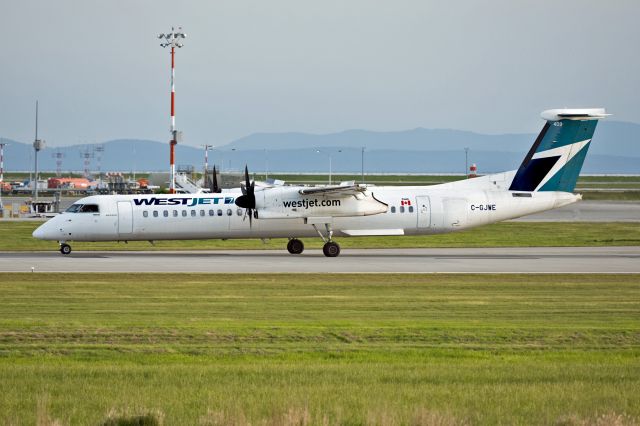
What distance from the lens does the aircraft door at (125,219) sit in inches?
1507

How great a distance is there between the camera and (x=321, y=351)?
17000mm

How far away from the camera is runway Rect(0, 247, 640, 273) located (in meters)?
32.7

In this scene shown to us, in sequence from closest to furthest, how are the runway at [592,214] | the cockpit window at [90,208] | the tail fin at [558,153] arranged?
the cockpit window at [90,208], the tail fin at [558,153], the runway at [592,214]

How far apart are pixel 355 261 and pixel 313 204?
3.74 m

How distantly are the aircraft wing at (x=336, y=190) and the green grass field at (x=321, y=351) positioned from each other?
9.11 metres

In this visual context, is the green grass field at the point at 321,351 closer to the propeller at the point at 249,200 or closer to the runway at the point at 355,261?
the runway at the point at 355,261

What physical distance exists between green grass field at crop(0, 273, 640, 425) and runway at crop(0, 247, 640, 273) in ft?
11.3

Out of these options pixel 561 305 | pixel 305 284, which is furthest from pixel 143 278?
pixel 561 305

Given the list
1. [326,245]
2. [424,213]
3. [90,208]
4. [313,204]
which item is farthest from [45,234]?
[424,213]

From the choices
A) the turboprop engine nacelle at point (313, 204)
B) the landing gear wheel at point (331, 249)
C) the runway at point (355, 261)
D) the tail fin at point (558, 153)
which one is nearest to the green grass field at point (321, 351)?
the runway at point (355, 261)

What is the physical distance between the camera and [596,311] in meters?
22.4

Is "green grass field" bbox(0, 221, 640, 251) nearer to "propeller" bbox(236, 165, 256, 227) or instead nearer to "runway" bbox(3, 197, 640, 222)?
"propeller" bbox(236, 165, 256, 227)

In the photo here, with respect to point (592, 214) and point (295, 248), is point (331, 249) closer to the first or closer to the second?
point (295, 248)

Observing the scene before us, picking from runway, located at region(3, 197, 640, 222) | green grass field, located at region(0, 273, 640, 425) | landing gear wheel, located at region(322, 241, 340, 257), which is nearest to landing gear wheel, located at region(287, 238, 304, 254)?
landing gear wheel, located at region(322, 241, 340, 257)
